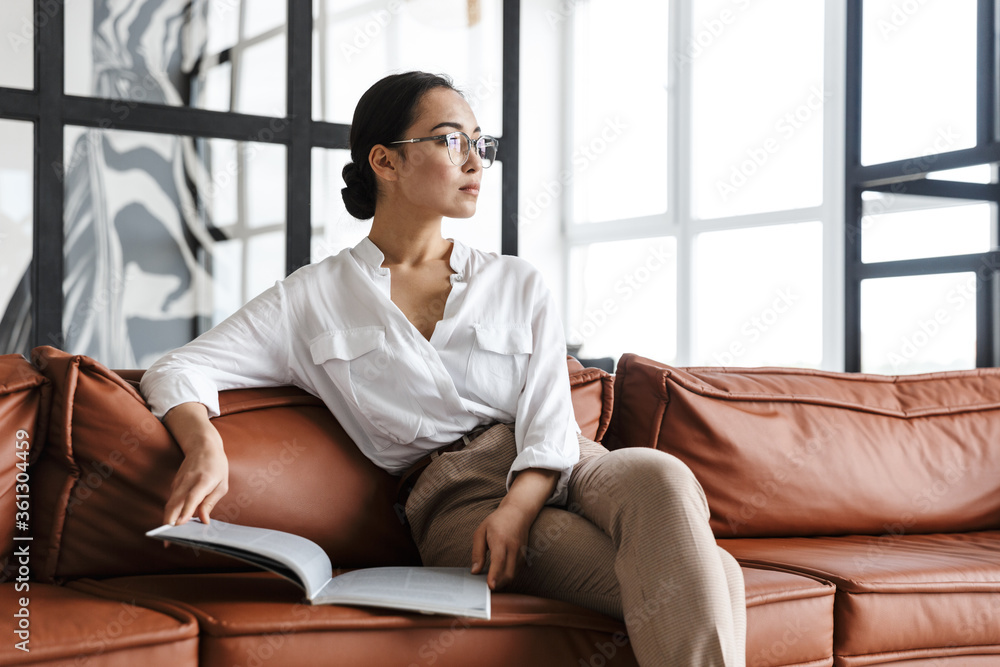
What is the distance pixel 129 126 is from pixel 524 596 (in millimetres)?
3199

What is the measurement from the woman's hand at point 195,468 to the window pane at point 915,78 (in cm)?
375

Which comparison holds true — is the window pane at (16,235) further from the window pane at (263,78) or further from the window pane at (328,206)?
the window pane at (328,206)

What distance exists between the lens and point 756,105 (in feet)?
19.8

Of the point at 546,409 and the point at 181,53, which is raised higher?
the point at 181,53

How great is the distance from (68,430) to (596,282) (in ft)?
19.5

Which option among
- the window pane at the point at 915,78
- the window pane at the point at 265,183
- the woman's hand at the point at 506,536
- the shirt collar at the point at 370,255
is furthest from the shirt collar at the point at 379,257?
the window pane at the point at 915,78

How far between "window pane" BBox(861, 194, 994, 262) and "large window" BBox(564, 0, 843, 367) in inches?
36.7

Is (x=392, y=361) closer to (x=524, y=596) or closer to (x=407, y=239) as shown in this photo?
(x=407, y=239)

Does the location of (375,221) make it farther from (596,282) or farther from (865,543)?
(596,282)

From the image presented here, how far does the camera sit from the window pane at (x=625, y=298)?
261 inches

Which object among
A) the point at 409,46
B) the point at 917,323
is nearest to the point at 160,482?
the point at 409,46

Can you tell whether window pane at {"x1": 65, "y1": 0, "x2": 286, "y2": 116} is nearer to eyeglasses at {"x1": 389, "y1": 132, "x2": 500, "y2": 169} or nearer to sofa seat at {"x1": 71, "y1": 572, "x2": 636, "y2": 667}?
eyeglasses at {"x1": 389, "y1": 132, "x2": 500, "y2": 169}

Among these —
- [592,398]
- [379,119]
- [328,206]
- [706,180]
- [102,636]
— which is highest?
[706,180]

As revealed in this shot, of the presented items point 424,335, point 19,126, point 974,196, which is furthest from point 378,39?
point 424,335
